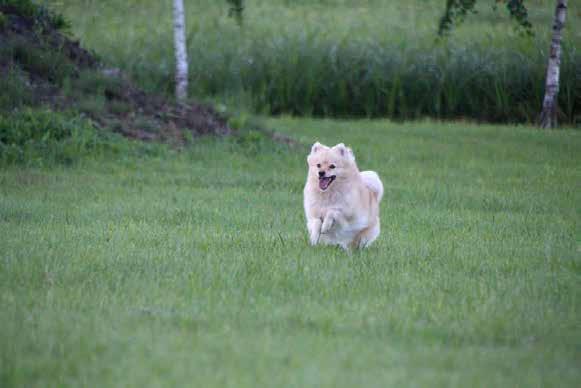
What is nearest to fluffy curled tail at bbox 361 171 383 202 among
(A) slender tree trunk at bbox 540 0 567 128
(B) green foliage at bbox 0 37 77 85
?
(B) green foliage at bbox 0 37 77 85

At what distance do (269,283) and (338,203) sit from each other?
191 centimetres

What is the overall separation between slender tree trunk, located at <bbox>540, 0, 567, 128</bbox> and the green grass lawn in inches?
263

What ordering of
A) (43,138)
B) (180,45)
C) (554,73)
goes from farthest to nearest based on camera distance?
(554,73), (180,45), (43,138)

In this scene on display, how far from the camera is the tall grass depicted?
80.8 ft

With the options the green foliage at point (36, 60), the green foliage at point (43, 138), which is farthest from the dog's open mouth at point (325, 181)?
the green foliage at point (36, 60)

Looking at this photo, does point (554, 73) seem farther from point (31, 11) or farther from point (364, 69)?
point (31, 11)

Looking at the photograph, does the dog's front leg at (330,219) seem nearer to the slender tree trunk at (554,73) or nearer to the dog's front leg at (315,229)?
the dog's front leg at (315,229)

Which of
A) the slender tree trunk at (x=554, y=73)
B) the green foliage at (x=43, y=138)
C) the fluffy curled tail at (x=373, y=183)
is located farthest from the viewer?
the slender tree trunk at (x=554, y=73)

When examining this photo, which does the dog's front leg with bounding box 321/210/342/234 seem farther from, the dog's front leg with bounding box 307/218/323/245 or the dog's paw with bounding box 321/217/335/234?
the dog's front leg with bounding box 307/218/323/245

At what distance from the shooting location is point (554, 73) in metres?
21.8

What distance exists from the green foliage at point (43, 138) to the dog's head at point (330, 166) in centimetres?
686

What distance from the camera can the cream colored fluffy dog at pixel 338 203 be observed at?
9.57 metres

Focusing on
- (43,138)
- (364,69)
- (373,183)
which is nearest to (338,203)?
(373,183)

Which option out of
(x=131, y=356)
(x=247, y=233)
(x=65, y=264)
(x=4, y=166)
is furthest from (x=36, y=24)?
(x=131, y=356)
